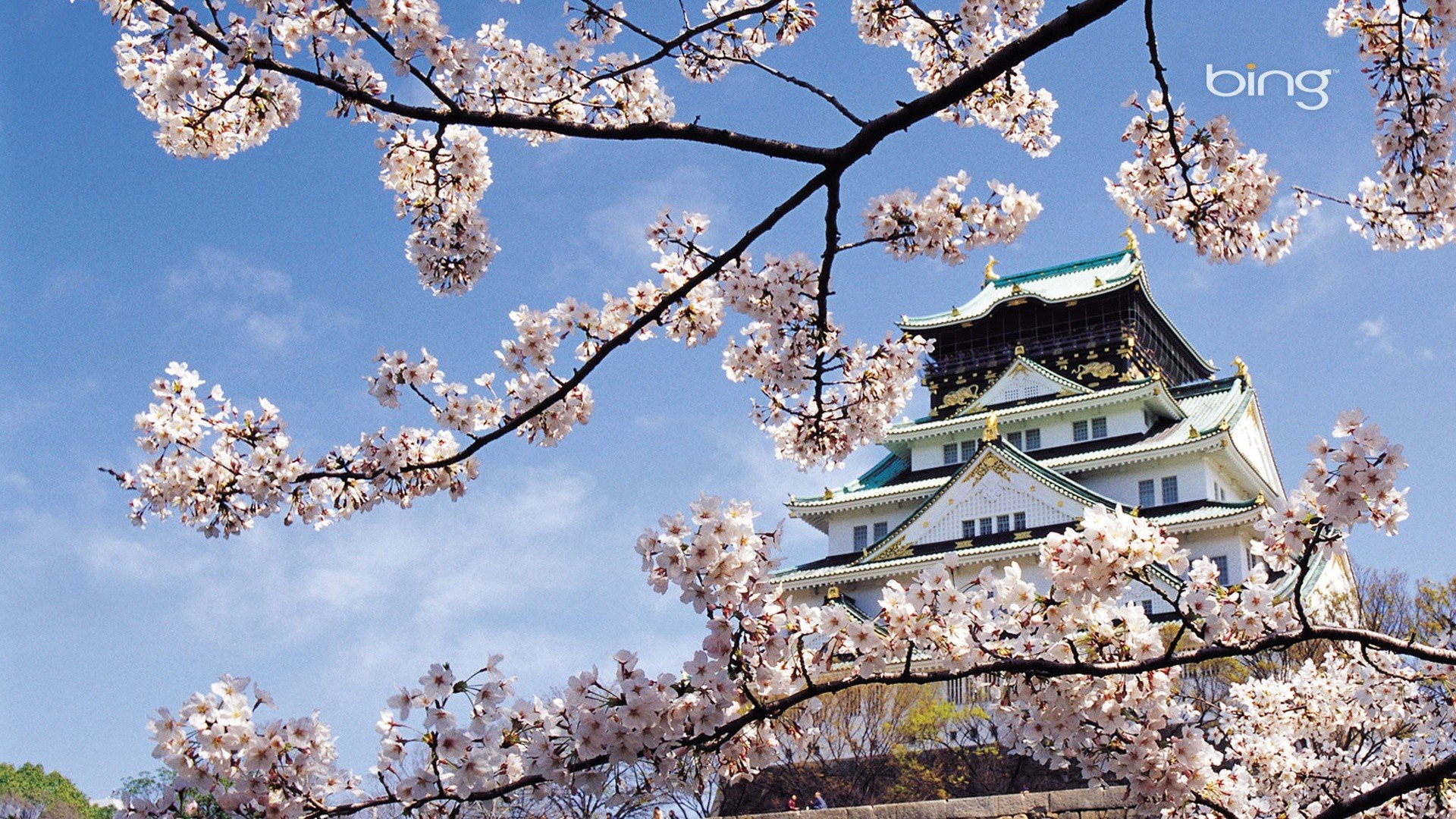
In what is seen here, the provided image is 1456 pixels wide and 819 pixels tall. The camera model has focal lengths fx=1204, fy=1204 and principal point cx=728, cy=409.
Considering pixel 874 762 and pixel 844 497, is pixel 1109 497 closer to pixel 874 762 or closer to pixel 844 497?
pixel 844 497

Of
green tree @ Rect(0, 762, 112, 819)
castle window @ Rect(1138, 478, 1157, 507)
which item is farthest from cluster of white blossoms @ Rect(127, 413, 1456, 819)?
green tree @ Rect(0, 762, 112, 819)

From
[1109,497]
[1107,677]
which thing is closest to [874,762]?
[1109,497]

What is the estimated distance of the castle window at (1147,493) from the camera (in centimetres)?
3353

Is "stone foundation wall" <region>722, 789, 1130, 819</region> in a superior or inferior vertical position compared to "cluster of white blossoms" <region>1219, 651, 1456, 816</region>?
inferior

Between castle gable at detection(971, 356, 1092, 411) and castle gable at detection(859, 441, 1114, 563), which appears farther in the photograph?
castle gable at detection(971, 356, 1092, 411)

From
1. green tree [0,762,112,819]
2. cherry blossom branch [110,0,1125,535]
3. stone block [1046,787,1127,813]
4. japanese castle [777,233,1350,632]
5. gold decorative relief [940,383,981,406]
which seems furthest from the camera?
green tree [0,762,112,819]

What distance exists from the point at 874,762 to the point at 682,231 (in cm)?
2134

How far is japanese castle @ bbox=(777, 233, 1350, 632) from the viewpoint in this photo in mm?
32219

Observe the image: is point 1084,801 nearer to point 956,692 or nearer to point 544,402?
point 544,402

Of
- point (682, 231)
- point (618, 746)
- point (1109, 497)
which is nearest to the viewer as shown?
point (618, 746)

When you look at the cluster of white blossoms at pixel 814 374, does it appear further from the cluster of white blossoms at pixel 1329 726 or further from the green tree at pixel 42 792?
the green tree at pixel 42 792

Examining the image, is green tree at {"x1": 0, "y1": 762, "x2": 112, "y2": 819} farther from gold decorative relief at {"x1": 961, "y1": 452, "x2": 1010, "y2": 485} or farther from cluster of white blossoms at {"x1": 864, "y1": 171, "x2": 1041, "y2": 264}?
cluster of white blossoms at {"x1": 864, "y1": 171, "x2": 1041, "y2": 264}

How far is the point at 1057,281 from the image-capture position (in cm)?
4209

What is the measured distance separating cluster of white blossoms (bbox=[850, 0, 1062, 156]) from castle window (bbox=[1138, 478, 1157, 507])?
1048 inches
